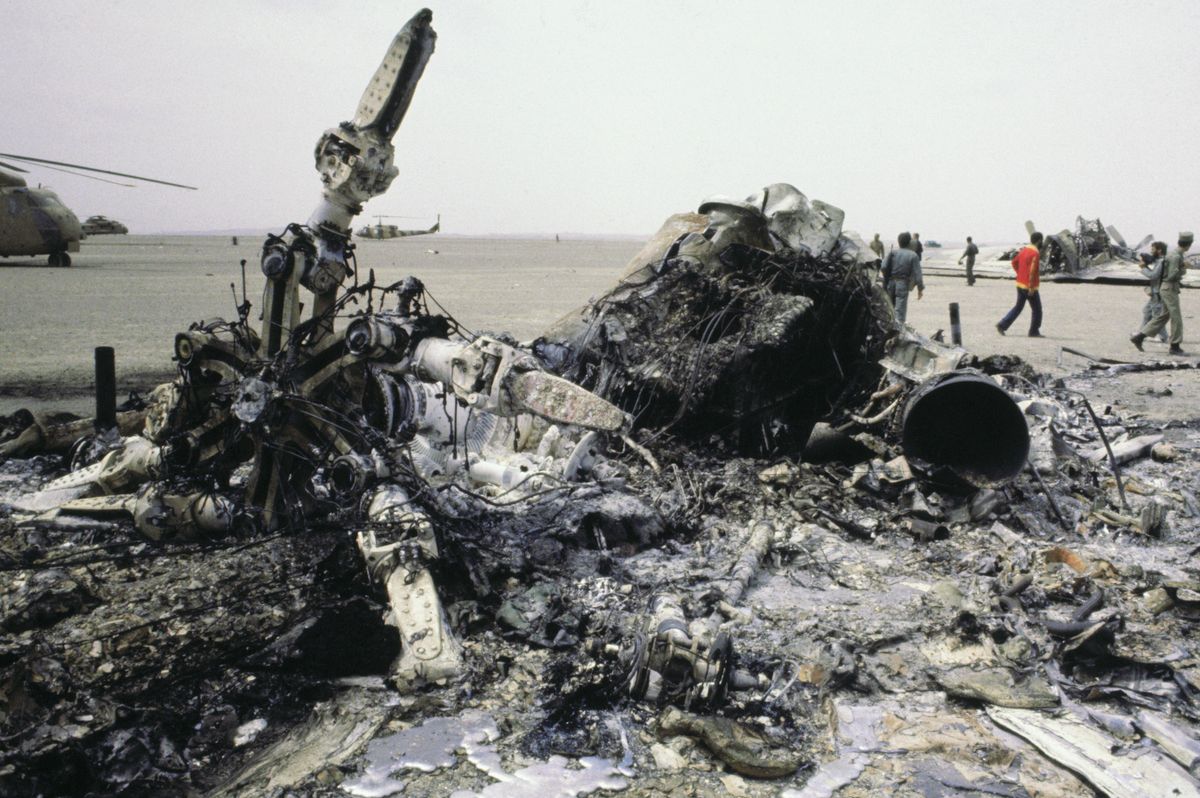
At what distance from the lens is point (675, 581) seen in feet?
17.8

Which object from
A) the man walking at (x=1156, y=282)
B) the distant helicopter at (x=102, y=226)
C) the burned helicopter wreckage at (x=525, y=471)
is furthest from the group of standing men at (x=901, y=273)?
the distant helicopter at (x=102, y=226)

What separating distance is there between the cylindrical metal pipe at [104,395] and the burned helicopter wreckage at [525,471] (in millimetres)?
372

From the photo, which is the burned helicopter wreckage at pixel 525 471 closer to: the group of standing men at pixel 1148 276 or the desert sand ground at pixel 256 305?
the desert sand ground at pixel 256 305

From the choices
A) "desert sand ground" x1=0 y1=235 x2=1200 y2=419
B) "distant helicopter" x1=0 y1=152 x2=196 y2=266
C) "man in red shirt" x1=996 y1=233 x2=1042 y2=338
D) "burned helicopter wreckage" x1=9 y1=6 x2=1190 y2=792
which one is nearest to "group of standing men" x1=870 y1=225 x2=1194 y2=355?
"man in red shirt" x1=996 y1=233 x2=1042 y2=338

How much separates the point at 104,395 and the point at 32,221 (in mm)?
25242

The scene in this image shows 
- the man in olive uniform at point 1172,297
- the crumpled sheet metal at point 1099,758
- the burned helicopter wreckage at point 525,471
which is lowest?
the crumpled sheet metal at point 1099,758

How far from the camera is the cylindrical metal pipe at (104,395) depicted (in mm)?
8188

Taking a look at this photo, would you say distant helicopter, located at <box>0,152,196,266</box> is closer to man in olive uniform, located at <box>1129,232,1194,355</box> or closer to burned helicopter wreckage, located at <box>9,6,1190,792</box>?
burned helicopter wreckage, located at <box>9,6,1190,792</box>

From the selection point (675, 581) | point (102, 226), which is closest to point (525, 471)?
point (675, 581)

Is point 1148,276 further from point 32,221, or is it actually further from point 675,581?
point 32,221

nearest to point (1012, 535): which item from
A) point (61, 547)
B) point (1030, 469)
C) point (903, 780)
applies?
point (1030, 469)

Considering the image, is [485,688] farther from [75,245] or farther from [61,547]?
[75,245]

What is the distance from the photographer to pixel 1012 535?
609 centimetres

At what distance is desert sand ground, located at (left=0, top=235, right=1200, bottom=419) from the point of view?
11.3 m
